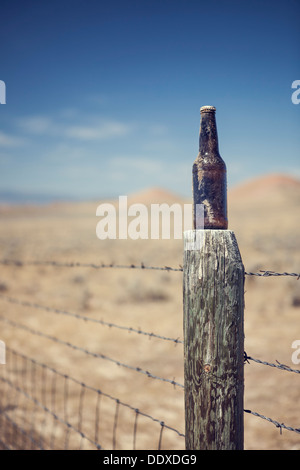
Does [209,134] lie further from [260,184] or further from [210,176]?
[260,184]

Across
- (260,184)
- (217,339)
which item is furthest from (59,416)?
(260,184)

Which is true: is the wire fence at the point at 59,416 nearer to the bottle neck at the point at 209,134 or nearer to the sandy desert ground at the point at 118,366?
the sandy desert ground at the point at 118,366

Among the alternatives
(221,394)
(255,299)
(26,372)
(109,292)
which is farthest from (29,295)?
(221,394)

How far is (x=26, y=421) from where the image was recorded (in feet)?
15.1

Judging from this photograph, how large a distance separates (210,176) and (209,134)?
0.19m

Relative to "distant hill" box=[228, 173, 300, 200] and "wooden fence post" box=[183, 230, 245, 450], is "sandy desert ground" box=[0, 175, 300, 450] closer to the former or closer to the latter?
"wooden fence post" box=[183, 230, 245, 450]

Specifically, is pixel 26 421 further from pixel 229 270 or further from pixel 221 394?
pixel 229 270

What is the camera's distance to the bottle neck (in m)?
1.66

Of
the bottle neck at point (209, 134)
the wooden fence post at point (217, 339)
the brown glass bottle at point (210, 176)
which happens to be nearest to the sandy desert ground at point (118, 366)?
the wooden fence post at point (217, 339)

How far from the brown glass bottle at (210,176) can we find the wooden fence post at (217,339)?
0.26ft

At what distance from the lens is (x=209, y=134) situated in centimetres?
166

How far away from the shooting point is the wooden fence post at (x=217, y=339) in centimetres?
159
